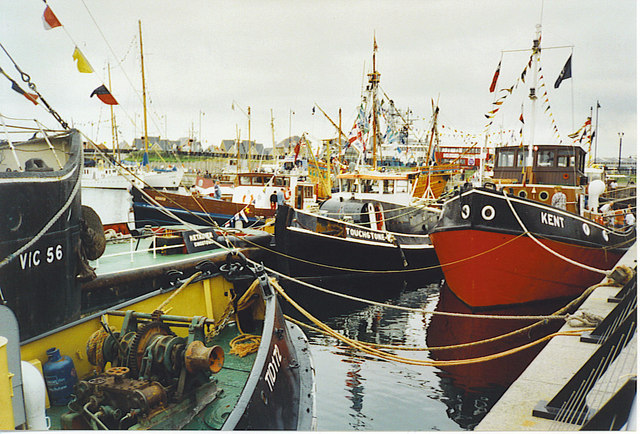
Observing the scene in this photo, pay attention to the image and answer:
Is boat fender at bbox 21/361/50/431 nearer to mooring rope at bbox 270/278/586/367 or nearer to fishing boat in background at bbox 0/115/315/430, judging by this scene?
fishing boat in background at bbox 0/115/315/430

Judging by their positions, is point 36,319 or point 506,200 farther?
point 506,200

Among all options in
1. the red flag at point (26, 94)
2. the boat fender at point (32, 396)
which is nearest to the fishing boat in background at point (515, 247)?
the red flag at point (26, 94)

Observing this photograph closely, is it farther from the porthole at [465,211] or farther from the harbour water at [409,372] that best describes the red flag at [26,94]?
the porthole at [465,211]

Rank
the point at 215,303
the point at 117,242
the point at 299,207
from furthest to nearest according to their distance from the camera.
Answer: the point at 299,207, the point at 117,242, the point at 215,303

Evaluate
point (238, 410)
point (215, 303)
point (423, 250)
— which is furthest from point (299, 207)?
point (238, 410)

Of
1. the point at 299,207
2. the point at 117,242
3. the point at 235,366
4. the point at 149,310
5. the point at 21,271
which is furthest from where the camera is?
the point at 299,207

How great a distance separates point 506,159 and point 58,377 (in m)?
10.5

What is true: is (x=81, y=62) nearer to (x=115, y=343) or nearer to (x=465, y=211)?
(x=115, y=343)

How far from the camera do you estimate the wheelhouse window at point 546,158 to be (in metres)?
10.5

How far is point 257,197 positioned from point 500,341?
10.4 m

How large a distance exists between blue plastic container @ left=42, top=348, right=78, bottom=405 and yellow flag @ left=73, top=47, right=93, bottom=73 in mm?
2642

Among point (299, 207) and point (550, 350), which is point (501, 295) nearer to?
point (550, 350)

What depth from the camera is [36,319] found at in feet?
12.9

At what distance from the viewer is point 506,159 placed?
37.4ft
